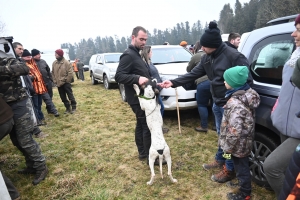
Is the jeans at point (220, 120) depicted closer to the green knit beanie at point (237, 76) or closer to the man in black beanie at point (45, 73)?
the green knit beanie at point (237, 76)

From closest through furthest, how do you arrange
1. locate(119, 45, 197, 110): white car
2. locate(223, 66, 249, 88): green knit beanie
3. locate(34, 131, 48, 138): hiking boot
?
locate(223, 66, 249, 88): green knit beanie, locate(119, 45, 197, 110): white car, locate(34, 131, 48, 138): hiking boot

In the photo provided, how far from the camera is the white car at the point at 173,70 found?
4.13 meters

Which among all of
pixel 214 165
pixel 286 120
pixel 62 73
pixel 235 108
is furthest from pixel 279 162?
pixel 62 73

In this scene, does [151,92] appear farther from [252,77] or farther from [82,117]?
[82,117]

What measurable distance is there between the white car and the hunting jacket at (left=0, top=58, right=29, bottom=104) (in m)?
2.58

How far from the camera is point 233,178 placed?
265 cm

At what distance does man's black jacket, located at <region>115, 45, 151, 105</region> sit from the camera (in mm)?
2559

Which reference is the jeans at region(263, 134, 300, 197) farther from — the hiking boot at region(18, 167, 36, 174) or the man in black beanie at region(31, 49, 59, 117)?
the man in black beanie at region(31, 49, 59, 117)

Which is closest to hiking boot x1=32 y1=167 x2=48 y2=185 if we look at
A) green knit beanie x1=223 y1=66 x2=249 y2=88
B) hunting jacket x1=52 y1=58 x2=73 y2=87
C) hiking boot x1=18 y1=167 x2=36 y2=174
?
hiking boot x1=18 y1=167 x2=36 y2=174

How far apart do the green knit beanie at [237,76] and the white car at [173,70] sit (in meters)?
2.11

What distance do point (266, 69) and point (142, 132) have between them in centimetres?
192

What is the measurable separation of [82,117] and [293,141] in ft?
17.1

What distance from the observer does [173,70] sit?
4586 mm

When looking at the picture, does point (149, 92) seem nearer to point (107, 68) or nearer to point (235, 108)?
point (235, 108)
